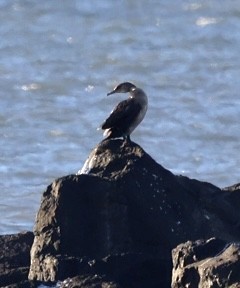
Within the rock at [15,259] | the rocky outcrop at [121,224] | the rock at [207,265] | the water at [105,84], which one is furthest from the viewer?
the water at [105,84]

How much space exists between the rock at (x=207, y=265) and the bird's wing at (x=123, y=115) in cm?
262

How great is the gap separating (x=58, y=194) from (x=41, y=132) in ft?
40.2

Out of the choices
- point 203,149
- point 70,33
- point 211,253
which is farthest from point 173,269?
point 70,33

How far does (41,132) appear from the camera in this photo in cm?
2252

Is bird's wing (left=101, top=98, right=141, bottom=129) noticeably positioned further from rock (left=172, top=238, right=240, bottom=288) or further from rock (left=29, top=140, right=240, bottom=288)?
rock (left=172, top=238, right=240, bottom=288)

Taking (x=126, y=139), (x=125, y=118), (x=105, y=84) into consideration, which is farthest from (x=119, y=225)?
(x=105, y=84)

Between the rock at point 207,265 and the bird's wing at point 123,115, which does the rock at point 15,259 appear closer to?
the bird's wing at point 123,115

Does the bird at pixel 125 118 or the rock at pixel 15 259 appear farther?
the bird at pixel 125 118

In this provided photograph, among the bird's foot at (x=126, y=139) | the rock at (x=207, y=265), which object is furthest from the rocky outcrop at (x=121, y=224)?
the rock at (x=207, y=265)

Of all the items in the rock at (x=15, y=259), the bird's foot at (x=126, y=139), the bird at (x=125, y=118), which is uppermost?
the bird at (x=125, y=118)

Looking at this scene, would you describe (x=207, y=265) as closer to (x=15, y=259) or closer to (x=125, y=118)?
(x=15, y=259)

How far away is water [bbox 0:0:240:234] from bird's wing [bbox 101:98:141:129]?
19.8 feet

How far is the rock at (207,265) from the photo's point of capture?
28.6ft

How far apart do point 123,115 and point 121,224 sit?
1.77 metres
